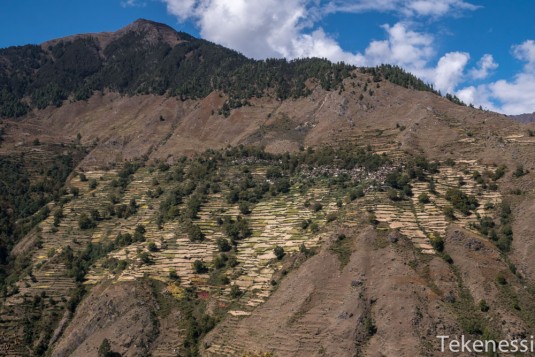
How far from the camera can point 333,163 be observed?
303 feet

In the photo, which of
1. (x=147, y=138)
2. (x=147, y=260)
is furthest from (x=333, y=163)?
(x=147, y=138)

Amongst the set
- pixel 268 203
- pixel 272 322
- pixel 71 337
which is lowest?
pixel 71 337

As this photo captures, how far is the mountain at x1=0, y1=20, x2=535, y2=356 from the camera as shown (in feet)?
184

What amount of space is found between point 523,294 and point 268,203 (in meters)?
41.9

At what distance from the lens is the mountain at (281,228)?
56.0 m

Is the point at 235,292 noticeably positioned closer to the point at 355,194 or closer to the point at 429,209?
the point at 355,194

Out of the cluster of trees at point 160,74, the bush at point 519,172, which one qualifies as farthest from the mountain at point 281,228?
the cluster of trees at point 160,74

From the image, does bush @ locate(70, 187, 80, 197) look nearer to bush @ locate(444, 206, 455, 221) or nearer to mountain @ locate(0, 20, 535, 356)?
mountain @ locate(0, 20, 535, 356)

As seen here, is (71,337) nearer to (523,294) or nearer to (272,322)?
(272,322)

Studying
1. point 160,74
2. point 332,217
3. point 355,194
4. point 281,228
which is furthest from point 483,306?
point 160,74

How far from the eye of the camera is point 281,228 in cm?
7588

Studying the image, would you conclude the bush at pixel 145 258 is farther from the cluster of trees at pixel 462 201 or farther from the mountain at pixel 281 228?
the cluster of trees at pixel 462 201

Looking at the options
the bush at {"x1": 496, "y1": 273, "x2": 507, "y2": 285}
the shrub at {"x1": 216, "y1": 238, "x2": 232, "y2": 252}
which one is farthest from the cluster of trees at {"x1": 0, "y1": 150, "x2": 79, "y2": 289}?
the bush at {"x1": 496, "y1": 273, "x2": 507, "y2": 285}

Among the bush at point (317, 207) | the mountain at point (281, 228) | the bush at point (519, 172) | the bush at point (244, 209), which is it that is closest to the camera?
the mountain at point (281, 228)
